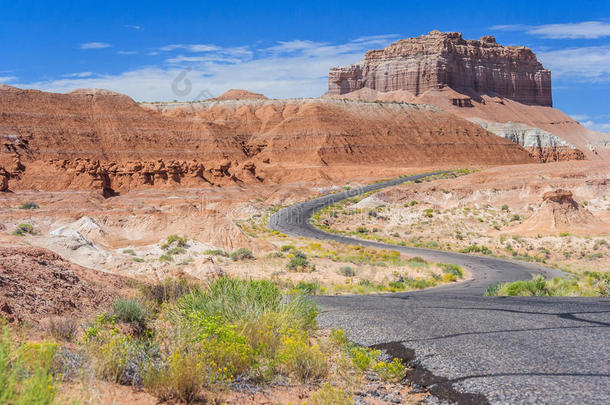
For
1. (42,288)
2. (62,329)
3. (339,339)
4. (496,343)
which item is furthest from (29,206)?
(496,343)

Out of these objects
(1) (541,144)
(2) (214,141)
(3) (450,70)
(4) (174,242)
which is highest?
(3) (450,70)

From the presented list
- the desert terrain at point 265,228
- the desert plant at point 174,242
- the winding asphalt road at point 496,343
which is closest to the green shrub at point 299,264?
the desert terrain at point 265,228

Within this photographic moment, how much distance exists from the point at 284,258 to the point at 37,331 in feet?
74.4

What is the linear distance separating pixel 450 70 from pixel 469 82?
Result: 32.0 ft

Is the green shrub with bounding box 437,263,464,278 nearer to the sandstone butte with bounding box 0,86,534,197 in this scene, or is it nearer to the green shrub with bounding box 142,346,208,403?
the green shrub with bounding box 142,346,208,403

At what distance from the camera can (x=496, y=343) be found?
7082mm

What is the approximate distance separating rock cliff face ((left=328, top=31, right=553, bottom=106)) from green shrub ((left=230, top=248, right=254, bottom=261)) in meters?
137

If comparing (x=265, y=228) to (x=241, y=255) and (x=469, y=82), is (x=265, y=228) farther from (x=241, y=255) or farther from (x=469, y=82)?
(x=469, y=82)

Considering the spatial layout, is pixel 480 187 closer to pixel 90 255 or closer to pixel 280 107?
pixel 90 255

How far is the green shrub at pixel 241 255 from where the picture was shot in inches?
1079

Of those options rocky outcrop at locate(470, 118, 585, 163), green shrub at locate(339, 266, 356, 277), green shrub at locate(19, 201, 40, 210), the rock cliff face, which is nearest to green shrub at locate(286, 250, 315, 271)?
green shrub at locate(339, 266, 356, 277)

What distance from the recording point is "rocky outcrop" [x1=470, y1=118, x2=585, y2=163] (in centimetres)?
12669

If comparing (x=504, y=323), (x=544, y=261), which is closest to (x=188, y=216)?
(x=544, y=261)

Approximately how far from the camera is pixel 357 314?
1028cm
